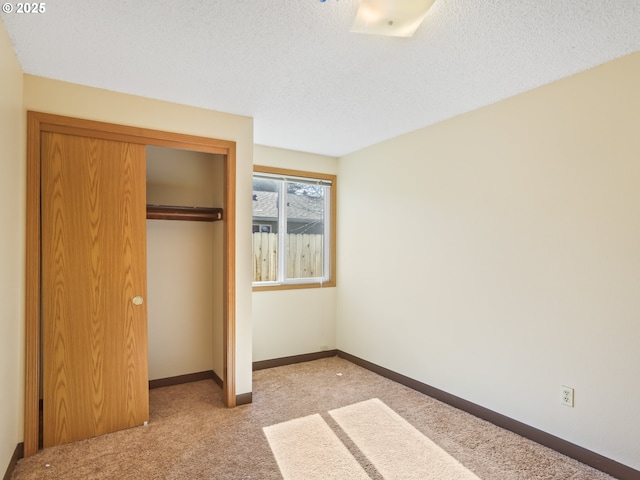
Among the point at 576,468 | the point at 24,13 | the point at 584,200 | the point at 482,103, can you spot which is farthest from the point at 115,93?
the point at 576,468

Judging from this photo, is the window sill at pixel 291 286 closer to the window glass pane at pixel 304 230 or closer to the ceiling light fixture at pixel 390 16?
the window glass pane at pixel 304 230

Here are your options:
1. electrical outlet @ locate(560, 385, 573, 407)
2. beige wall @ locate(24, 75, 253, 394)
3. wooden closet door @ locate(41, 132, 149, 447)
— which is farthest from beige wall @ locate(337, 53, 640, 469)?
wooden closet door @ locate(41, 132, 149, 447)

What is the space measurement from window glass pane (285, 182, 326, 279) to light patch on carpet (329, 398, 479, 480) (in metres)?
1.76

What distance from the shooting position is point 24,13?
169 cm

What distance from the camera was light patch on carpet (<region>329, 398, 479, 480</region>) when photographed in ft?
6.86

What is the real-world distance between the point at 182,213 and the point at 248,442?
1968 mm

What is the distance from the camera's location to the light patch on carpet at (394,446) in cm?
209

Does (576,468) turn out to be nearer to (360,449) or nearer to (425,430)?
(425,430)

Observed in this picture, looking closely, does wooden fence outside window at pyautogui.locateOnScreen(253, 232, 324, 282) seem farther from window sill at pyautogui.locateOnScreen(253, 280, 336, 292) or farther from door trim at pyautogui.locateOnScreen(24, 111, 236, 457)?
door trim at pyautogui.locateOnScreen(24, 111, 236, 457)

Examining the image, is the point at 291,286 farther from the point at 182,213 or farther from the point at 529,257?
the point at 529,257

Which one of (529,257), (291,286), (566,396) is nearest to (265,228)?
(291,286)

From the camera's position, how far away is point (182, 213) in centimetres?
320

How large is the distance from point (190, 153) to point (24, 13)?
190 cm

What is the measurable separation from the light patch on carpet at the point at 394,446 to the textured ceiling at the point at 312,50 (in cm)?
246
